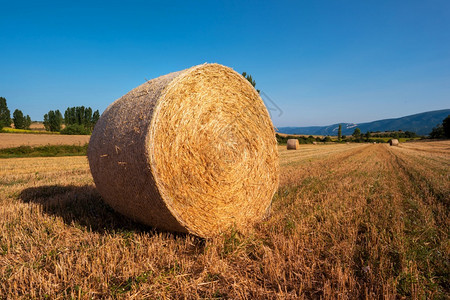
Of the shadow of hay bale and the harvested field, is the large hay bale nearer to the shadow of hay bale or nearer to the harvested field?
the shadow of hay bale

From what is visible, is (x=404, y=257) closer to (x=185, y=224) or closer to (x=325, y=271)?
(x=325, y=271)

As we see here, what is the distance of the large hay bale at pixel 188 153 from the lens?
9.91 ft

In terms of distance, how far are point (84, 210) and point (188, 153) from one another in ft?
7.89

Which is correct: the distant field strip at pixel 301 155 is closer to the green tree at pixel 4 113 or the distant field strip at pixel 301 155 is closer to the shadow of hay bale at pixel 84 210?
the shadow of hay bale at pixel 84 210

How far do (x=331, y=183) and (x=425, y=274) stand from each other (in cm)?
431

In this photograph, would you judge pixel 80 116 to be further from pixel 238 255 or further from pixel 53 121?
pixel 238 255

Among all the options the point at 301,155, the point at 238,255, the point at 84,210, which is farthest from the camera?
the point at 301,155

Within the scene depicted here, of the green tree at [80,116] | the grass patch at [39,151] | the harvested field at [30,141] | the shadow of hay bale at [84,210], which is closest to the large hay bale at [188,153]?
the shadow of hay bale at [84,210]

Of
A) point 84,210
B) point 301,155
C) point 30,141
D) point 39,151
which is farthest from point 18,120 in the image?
point 84,210

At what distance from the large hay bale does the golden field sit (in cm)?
36

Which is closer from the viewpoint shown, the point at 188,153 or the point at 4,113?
the point at 188,153

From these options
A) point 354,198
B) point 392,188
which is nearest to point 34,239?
point 354,198

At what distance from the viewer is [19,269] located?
2332 mm

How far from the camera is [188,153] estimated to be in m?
3.34
